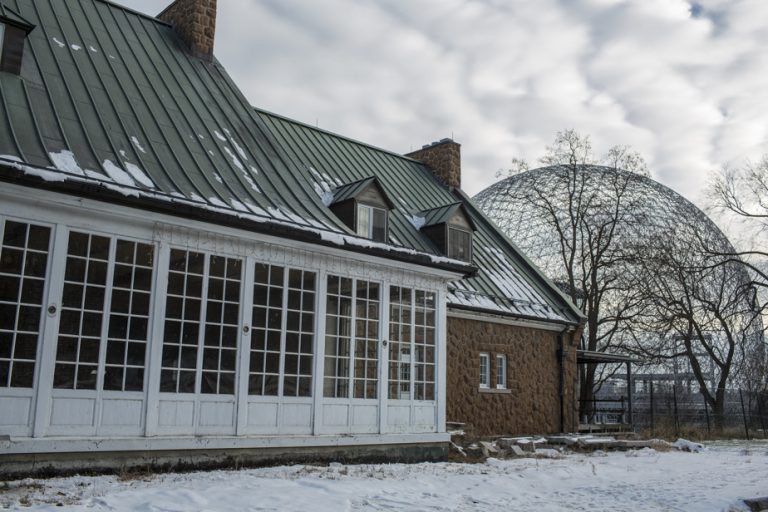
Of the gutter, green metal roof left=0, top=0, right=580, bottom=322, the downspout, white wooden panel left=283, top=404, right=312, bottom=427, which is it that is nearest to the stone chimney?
green metal roof left=0, top=0, right=580, bottom=322

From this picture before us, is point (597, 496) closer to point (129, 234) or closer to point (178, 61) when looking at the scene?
point (129, 234)

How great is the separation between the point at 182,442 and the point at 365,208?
7.88 meters

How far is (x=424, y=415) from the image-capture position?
1473 cm

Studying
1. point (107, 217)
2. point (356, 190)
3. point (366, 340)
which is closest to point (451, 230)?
point (356, 190)

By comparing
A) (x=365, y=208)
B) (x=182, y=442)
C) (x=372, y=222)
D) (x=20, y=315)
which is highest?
A: (x=365, y=208)

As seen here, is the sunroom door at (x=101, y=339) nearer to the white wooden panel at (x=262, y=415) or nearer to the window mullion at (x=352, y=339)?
the white wooden panel at (x=262, y=415)

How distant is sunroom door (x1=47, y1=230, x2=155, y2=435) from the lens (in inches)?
404

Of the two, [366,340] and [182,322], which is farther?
[366,340]

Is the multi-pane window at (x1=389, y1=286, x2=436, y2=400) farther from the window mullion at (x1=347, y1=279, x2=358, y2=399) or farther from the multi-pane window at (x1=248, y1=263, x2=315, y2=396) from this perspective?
the multi-pane window at (x1=248, y1=263, x2=315, y2=396)

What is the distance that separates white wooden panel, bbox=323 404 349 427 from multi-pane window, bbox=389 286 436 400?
48.5 inches

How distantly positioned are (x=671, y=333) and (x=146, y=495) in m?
29.3

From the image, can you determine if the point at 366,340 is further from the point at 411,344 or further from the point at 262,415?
the point at 262,415

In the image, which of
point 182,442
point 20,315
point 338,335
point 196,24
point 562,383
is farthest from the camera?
point 562,383

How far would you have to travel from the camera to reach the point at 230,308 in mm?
12094
